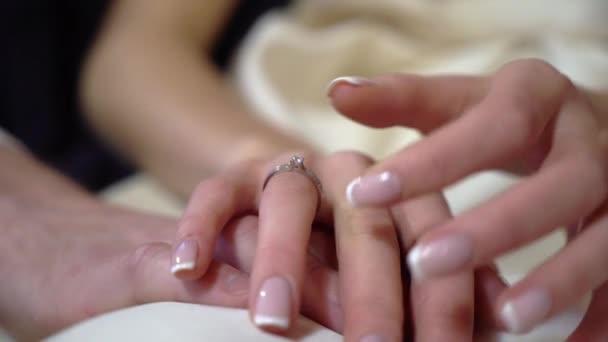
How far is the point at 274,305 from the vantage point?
1.19 feet

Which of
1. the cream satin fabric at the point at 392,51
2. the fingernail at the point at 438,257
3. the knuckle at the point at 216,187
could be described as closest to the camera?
the fingernail at the point at 438,257

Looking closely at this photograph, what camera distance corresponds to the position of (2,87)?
89 cm

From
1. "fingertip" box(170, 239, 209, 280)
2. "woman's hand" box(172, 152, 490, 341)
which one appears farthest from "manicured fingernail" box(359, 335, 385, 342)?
"fingertip" box(170, 239, 209, 280)

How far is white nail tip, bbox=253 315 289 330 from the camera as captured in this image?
A: 1.18 feet

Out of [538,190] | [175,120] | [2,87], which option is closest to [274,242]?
[538,190]

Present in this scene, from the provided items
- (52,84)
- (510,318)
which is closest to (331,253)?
(510,318)

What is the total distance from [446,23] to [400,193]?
2.34ft

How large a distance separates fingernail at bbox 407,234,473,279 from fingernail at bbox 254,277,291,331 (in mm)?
83

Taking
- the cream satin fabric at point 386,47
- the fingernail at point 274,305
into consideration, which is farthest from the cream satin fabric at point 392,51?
the fingernail at point 274,305

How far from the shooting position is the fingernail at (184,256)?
0.40 metres

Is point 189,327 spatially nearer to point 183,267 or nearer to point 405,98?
point 183,267

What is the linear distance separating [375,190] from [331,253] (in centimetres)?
14

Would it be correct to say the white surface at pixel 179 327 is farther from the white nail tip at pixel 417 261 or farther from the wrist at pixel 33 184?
the wrist at pixel 33 184

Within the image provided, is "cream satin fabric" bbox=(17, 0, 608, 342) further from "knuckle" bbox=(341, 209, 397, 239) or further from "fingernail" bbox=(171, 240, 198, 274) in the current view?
"fingernail" bbox=(171, 240, 198, 274)
